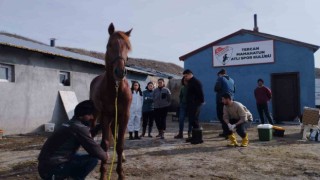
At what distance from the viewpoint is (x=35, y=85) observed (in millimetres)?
13602

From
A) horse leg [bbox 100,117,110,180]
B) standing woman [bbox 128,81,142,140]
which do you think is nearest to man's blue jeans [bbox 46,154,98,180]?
horse leg [bbox 100,117,110,180]

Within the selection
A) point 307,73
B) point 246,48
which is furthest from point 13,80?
point 307,73

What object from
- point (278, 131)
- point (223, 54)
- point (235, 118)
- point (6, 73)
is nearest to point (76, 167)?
point (235, 118)

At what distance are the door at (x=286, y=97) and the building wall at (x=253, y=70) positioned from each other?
25 cm

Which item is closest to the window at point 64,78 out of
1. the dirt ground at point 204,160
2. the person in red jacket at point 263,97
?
the dirt ground at point 204,160

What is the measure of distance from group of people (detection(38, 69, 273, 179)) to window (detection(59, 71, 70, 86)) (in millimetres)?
5832

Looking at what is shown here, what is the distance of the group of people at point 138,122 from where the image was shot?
4266 mm

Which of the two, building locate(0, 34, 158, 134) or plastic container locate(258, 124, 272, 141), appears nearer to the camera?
plastic container locate(258, 124, 272, 141)

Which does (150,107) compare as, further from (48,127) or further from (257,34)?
(257,34)

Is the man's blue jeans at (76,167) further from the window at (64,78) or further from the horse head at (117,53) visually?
the window at (64,78)

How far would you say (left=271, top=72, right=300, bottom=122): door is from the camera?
1745cm

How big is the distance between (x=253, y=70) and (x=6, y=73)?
39.8ft

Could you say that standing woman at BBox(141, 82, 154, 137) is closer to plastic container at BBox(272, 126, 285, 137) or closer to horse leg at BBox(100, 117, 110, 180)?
plastic container at BBox(272, 126, 285, 137)

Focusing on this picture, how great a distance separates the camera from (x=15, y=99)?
12672 mm
